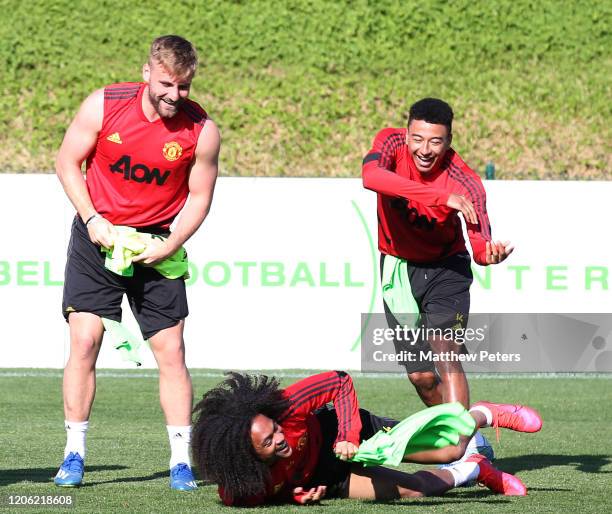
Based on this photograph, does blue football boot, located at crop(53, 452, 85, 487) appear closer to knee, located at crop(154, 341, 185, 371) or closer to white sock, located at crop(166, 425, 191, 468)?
white sock, located at crop(166, 425, 191, 468)

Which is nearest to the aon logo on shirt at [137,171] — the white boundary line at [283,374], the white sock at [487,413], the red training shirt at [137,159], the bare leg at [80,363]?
the red training shirt at [137,159]

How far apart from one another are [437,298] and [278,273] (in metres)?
5.35

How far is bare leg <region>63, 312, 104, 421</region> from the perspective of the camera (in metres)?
6.00

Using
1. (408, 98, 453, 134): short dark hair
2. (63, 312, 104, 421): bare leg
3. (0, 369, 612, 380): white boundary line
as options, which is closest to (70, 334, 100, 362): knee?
(63, 312, 104, 421): bare leg

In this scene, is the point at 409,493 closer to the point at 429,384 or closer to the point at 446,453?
the point at 446,453

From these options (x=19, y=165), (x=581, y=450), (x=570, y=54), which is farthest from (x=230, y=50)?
(x=581, y=450)

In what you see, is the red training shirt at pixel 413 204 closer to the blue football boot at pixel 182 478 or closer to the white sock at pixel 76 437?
the blue football boot at pixel 182 478

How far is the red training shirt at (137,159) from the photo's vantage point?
5.93m

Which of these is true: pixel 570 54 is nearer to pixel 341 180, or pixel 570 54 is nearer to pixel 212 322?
pixel 341 180

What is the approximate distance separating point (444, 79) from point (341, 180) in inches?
320

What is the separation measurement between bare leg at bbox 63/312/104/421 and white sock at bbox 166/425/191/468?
442mm

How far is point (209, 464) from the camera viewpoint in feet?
17.2

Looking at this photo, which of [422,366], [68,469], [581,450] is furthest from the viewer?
[581,450]

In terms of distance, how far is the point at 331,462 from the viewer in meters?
5.61
